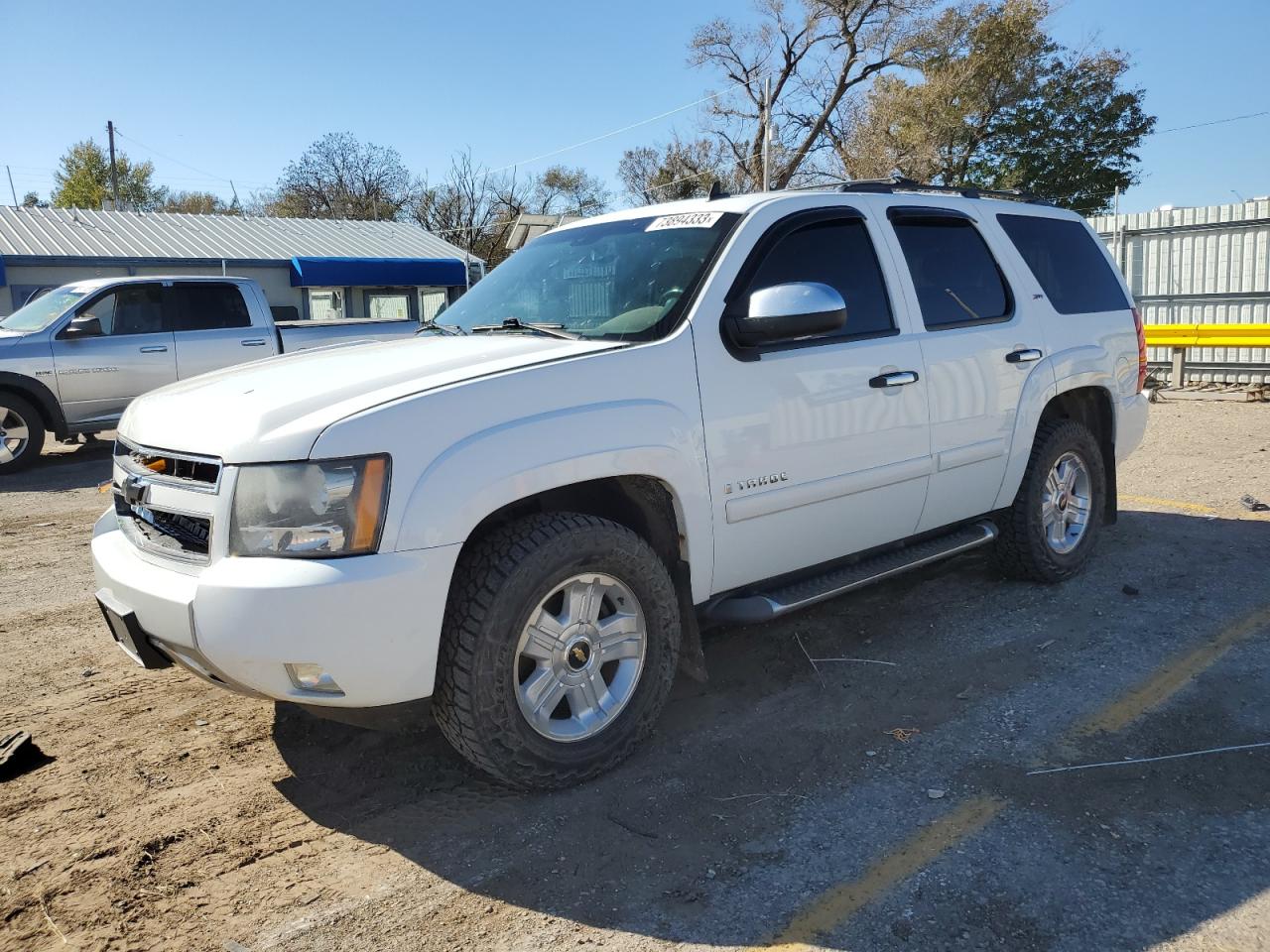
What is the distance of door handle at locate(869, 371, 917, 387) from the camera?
13.2 ft

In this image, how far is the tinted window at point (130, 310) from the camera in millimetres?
10789

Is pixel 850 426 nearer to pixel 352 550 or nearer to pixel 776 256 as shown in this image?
pixel 776 256

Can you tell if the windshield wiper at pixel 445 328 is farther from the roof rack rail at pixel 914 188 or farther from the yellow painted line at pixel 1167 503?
the yellow painted line at pixel 1167 503

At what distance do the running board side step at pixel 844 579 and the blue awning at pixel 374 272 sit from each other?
25844mm

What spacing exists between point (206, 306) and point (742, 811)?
10.3 metres

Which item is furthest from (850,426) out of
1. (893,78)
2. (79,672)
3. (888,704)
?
(893,78)

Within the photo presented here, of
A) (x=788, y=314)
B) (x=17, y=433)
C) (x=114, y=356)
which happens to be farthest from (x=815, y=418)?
(x=17, y=433)

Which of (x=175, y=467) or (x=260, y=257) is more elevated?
(x=260, y=257)

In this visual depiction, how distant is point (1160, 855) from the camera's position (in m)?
2.79

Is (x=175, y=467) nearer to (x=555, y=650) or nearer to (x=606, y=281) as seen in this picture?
(x=555, y=650)

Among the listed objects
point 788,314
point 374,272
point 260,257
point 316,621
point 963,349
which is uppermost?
point 260,257

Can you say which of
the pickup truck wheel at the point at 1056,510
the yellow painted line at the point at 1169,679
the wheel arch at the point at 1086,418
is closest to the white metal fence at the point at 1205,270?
the wheel arch at the point at 1086,418

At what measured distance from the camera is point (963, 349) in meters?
4.47

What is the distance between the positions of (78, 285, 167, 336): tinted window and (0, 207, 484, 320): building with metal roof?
47.7 ft
